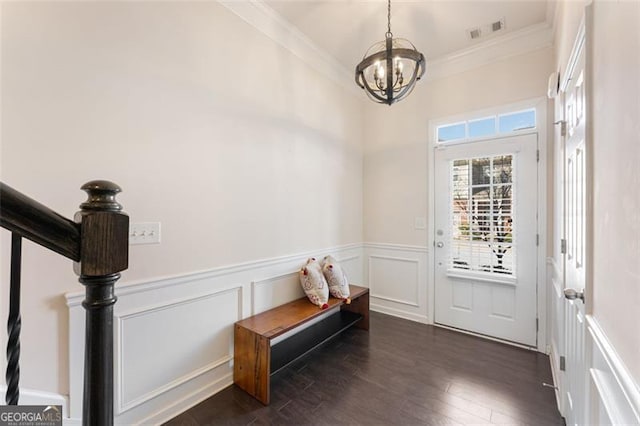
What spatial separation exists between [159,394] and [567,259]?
2.83 m

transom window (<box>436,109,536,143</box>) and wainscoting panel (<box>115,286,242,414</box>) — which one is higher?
transom window (<box>436,109,536,143</box>)

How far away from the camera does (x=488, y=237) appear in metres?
3.07

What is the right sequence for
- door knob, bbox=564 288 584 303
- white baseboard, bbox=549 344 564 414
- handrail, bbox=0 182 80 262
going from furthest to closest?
white baseboard, bbox=549 344 564 414 < door knob, bbox=564 288 584 303 < handrail, bbox=0 182 80 262

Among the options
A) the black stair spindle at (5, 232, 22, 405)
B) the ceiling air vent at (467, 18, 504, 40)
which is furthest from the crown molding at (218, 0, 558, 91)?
the black stair spindle at (5, 232, 22, 405)

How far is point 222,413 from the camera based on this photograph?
1.96 m

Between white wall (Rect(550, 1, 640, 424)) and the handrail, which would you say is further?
white wall (Rect(550, 1, 640, 424))

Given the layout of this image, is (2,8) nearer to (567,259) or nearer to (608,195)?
(608,195)

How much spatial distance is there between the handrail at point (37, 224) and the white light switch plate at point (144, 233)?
1314mm

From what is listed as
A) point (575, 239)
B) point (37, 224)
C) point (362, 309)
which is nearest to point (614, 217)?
point (575, 239)

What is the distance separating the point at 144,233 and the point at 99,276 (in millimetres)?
1347

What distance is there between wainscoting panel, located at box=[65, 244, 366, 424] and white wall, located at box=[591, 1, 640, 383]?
2.18 metres

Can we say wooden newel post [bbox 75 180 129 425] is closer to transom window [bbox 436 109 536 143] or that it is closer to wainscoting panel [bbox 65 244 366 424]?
wainscoting panel [bbox 65 244 366 424]

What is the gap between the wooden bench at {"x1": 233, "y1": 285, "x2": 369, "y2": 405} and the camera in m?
2.07

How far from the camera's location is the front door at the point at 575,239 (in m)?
1.39
